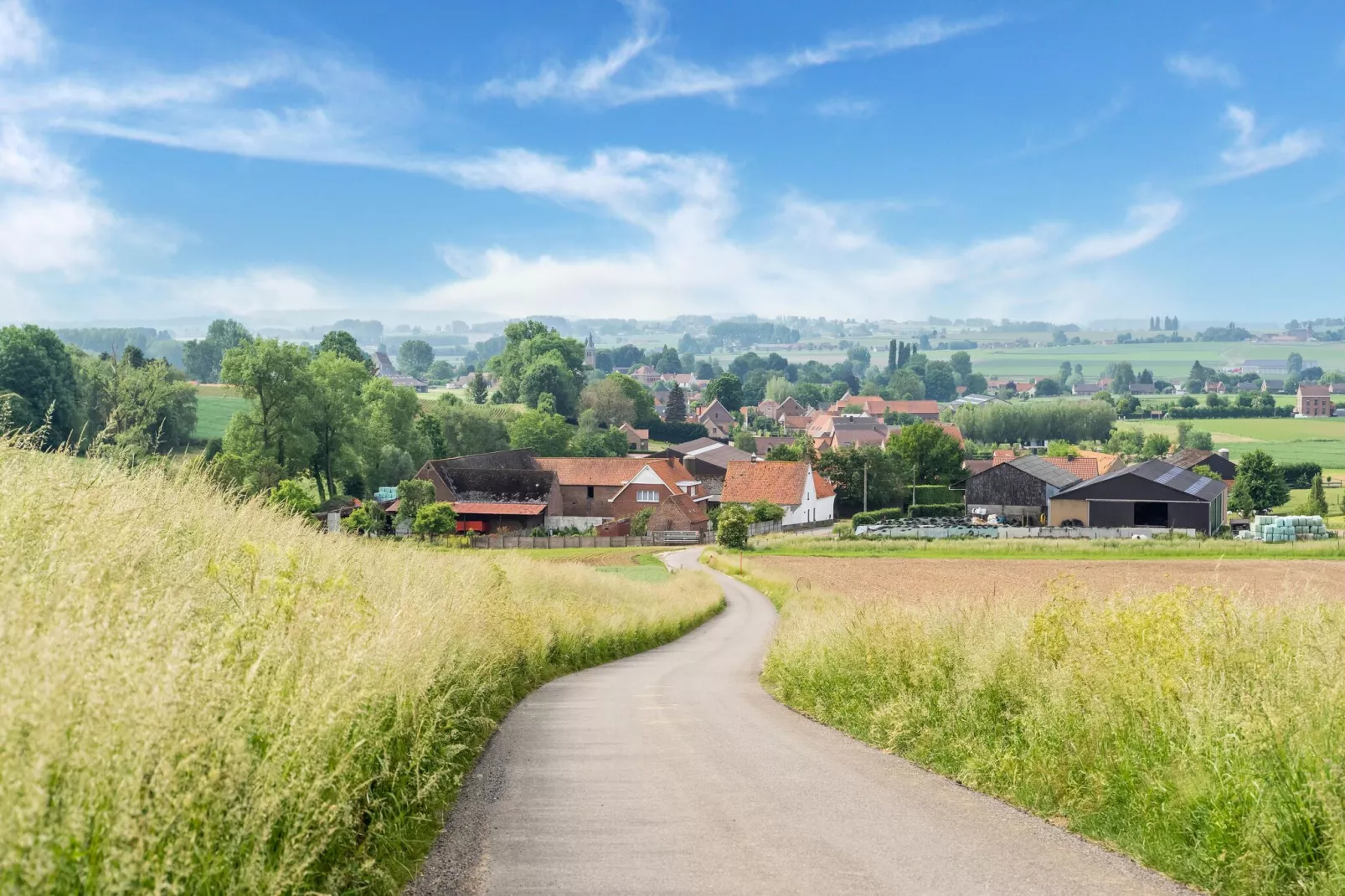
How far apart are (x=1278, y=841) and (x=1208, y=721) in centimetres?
145

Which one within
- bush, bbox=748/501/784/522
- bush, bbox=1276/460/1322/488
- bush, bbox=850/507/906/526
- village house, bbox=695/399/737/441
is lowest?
bush, bbox=850/507/906/526

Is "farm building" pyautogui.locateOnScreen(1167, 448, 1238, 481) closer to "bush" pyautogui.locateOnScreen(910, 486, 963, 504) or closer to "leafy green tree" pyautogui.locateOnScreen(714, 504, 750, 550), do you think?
"bush" pyautogui.locateOnScreen(910, 486, 963, 504)

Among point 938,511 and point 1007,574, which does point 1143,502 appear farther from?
point 1007,574

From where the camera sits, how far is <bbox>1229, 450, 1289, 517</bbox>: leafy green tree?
90.6 meters

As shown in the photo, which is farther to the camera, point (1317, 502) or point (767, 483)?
point (767, 483)

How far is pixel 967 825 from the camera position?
862cm

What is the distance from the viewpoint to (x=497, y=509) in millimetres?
83250

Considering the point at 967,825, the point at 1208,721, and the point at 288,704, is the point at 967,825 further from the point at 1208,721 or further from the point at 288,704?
the point at 288,704

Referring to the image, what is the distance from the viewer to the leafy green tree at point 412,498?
75.9 metres

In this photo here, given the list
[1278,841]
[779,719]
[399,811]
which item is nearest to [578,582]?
[779,719]

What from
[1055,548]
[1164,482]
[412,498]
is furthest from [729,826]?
[1164,482]

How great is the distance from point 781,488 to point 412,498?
28.8 meters

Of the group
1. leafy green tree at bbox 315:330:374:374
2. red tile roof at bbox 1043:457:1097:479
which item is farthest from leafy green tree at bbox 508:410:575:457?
red tile roof at bbox 1043:457:1097:479

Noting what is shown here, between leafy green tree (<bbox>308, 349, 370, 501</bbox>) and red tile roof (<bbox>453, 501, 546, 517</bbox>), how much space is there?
873 centimetres
